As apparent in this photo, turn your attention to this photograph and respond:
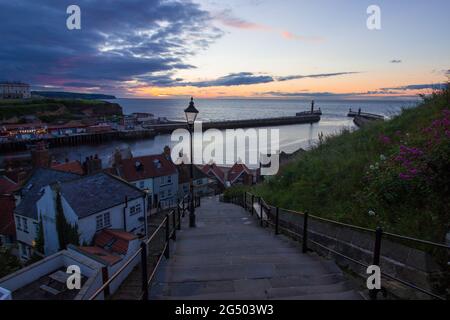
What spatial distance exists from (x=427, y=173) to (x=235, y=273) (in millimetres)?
4341

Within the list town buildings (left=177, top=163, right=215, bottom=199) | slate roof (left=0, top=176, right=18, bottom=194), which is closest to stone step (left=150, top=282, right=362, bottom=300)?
slate roof (left=0, top=176, right=18, bottom=194)

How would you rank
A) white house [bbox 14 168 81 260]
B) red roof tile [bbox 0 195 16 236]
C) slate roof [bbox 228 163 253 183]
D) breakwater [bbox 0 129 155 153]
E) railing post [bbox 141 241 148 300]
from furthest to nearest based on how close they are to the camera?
breakwater [bbox 0 129 155 153]
slate roof [bbox 228 163 253 183]
red roof tile [bbox 0 195 16 236]
white house [bbox 14 168 81 260]
railing post [bbox 141 241 148 300]

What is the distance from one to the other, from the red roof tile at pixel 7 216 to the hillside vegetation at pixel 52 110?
10162cm

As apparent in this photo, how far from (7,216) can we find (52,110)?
124 meters

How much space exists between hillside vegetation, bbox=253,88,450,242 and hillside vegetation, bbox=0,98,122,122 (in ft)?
421

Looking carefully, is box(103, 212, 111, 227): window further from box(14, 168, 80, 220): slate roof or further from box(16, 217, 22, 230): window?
box(16, 217, 22, 230): window

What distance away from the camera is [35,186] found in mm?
24234

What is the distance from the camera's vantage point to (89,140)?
3765 inches

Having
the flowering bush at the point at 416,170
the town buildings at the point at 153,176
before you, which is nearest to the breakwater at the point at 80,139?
the town buildings at the point at 153,176

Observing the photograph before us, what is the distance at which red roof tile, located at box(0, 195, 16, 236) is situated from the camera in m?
24.7

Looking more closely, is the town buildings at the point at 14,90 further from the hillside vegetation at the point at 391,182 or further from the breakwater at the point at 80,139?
the hillside vegetation at the point at 391,182

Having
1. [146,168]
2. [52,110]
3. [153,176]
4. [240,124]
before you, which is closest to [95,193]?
[153,176]
